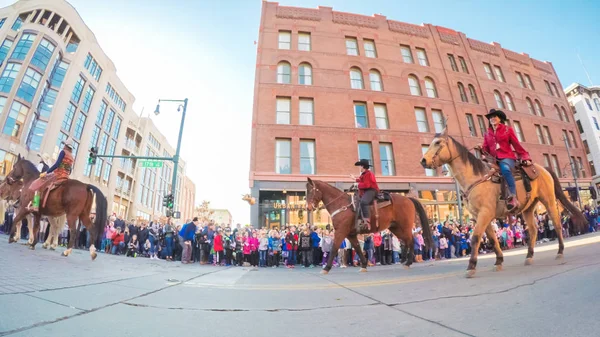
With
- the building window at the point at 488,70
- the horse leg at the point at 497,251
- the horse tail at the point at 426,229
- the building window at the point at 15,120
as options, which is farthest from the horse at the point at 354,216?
the building window at the point at 15,120

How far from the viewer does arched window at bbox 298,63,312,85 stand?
23708mm

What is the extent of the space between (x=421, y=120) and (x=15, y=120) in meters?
45.6

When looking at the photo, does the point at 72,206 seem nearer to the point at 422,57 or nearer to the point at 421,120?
the point at 421,120

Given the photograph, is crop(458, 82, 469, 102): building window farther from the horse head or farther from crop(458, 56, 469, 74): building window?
Answer: the horse head

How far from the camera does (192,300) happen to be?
124 inches

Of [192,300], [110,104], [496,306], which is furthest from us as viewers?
[110,104]

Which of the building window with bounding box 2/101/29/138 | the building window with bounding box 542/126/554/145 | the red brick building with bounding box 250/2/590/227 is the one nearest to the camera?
the red brick building with bounding box 250/2/590/227

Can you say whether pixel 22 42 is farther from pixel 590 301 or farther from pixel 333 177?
pixel 590 301

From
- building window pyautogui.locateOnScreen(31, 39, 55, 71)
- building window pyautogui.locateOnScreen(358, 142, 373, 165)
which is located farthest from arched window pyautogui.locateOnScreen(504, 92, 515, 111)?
building window pyautogui.locateOnScreen(31, 39, 55, 71)

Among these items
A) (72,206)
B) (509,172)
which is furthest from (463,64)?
(72,206)

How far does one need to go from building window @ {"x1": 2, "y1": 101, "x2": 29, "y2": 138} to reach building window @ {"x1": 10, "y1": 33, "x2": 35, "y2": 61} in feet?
22.2

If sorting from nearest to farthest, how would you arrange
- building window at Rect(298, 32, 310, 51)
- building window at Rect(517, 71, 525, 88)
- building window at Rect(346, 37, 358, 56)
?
building window at Rect(298, 32, 310, 51) → building window at Rect(346, 37, 358, 56) → building window at Rect(517, 71, 525, 88)

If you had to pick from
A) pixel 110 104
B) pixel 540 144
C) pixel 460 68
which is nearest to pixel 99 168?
pixel 110 104

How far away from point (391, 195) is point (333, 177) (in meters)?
12.3
